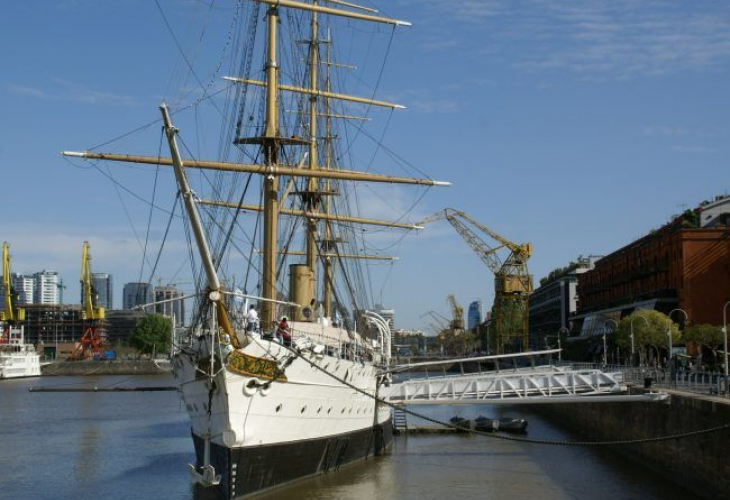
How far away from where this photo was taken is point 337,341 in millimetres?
38938

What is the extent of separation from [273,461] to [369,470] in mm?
9491

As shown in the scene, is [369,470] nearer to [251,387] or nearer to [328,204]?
[251,387]

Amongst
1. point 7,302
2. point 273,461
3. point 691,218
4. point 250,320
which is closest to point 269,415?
point 273,461

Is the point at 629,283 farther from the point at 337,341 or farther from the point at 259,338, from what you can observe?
the point at 259,338

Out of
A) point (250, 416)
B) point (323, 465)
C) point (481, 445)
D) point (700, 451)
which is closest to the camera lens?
point (250, 416)

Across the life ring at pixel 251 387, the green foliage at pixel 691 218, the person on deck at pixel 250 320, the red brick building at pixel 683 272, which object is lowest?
the life ring at pixel 251 387

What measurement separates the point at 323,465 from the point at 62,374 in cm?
15027

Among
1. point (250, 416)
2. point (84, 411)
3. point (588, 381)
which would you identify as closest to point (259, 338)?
point (250, 416)

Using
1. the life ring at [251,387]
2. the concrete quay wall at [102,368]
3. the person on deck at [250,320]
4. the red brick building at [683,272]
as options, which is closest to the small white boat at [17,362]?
the concrete quay wall at [102,368]

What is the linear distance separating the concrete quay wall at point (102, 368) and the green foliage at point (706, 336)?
119 metres

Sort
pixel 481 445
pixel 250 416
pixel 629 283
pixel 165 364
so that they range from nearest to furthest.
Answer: pixel 250 416
pixel 481 445
pixel 629 283
pixel 165 364

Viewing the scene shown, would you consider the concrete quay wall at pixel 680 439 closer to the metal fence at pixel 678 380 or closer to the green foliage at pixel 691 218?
the metal fence at pixel 678 380

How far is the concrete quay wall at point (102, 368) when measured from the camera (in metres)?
175

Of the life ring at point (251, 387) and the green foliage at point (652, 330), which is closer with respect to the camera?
the life ring at point (251, 387)
